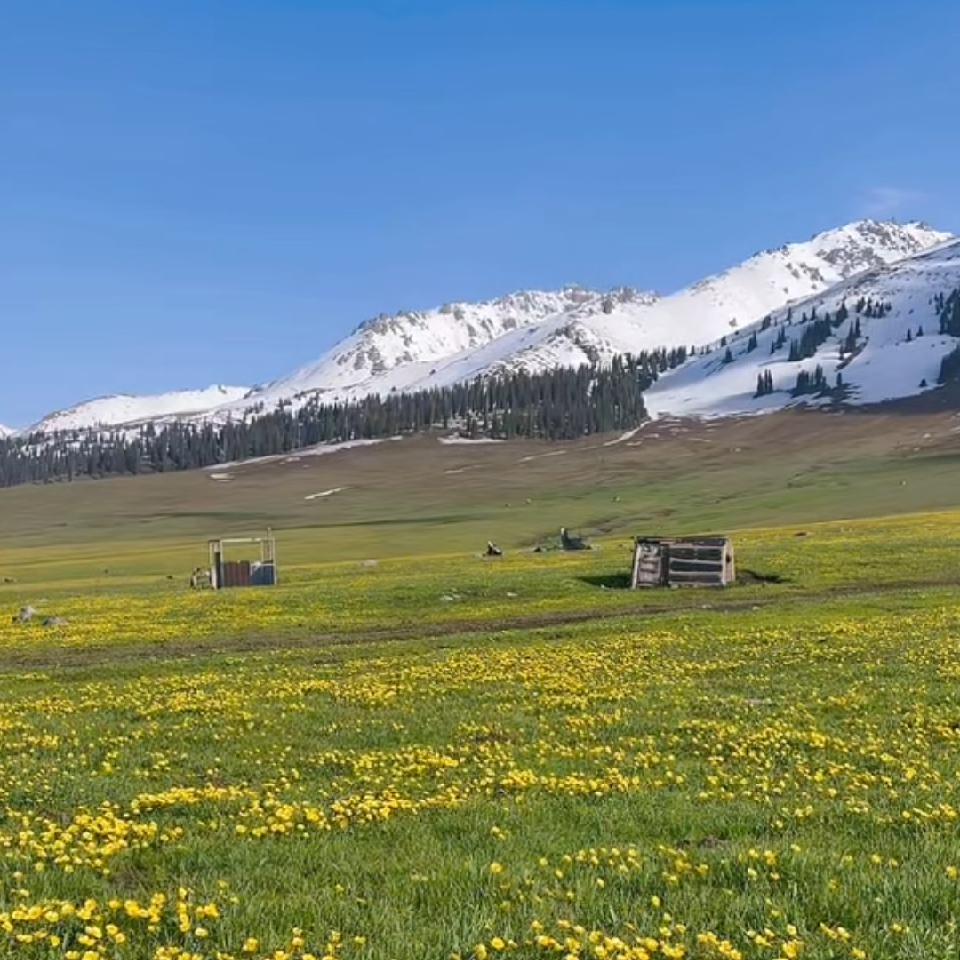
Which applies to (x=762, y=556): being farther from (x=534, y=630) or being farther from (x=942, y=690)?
(x=942, y=690)

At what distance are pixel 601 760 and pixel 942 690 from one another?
9.52 meters

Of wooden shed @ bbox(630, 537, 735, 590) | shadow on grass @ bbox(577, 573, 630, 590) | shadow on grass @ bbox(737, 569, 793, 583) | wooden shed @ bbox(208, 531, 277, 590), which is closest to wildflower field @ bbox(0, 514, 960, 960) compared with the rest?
Answer: shadow on grass @ bbox(737, 569, 793, 583)

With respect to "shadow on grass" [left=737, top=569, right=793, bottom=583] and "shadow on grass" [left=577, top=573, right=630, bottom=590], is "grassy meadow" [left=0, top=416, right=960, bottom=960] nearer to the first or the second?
"shadow on grass" [left=737, top=569, right=793, bottom=583]

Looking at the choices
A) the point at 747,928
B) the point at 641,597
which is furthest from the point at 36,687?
the point at 641,597

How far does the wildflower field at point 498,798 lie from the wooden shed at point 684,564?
1773 cm

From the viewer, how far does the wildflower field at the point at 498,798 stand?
856cm

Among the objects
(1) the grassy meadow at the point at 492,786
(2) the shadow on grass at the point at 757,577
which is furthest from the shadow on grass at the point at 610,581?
(1) the grassy meadow at the point at 492,786

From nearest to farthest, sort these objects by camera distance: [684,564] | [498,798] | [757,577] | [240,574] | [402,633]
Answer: [498,798], [402,633], [684,564], [757,577], [240,574]

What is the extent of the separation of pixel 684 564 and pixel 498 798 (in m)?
42.5

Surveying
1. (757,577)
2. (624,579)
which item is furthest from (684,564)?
(757,577)

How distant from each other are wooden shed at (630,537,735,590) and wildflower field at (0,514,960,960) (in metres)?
17.7

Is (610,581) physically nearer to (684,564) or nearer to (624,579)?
(624,579)

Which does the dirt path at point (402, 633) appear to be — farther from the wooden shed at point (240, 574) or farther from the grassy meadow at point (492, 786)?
the wooden shed at point (240, 574)

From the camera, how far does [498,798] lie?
13.7 m
